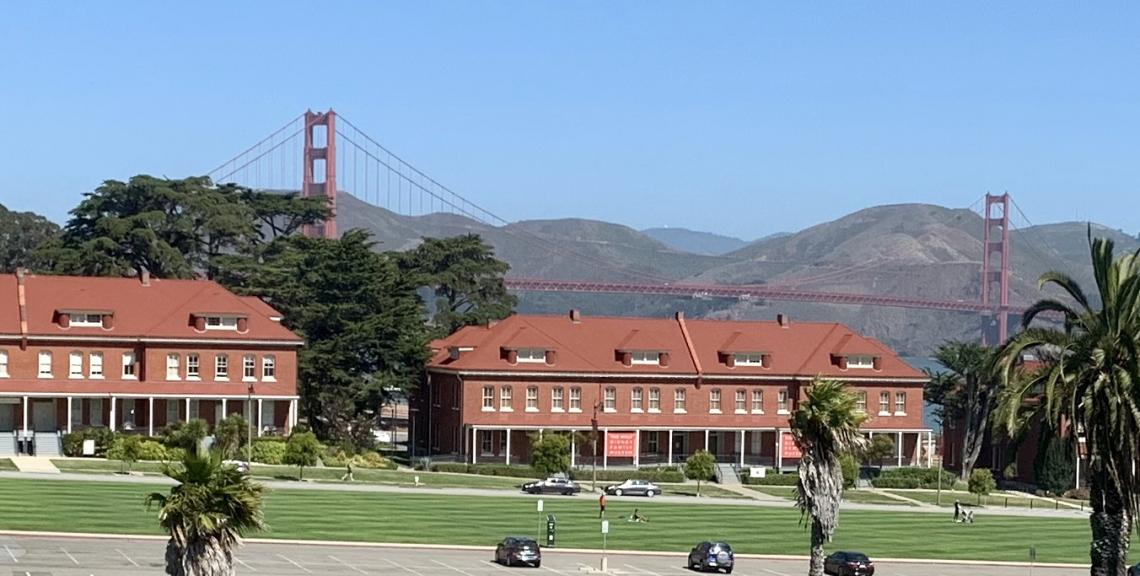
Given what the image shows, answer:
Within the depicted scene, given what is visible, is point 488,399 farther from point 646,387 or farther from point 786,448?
point 786,448

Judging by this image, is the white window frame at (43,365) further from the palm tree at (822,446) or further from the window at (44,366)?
the palm tree at (822,446)

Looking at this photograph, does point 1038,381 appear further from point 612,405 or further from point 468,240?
point 468,240

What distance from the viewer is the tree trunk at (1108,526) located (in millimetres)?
35000

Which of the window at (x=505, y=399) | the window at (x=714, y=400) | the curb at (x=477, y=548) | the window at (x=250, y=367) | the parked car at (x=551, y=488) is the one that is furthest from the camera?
the window at (x=714, y=400)

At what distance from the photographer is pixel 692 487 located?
108875 millimetres

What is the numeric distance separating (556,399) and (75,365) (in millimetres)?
27520

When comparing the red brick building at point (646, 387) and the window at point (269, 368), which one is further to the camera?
the red brick building at point (646, 387)

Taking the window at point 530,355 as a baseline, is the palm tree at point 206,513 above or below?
below

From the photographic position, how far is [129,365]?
11038 centimetres

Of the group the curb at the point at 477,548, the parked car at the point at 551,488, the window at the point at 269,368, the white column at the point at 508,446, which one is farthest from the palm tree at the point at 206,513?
the white column at the point at 508,446

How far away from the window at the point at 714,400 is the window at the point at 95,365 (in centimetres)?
3589

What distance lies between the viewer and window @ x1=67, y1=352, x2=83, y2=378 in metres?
109

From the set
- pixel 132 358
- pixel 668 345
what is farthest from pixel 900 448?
pixel 132 358

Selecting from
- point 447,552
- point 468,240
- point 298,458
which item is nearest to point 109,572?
point 447,552
